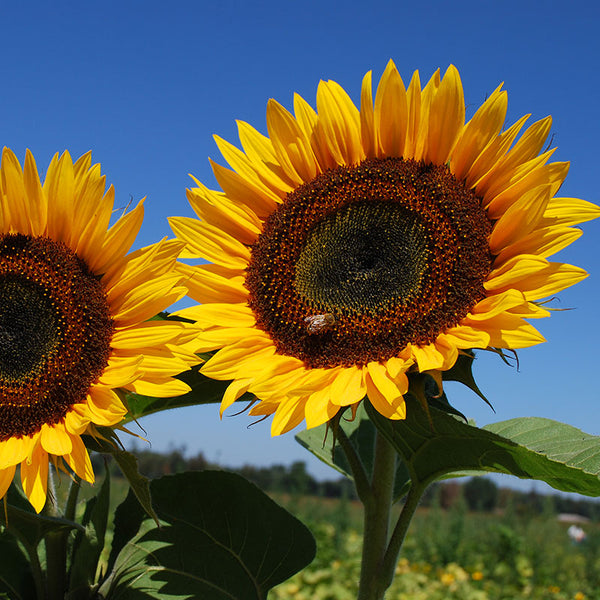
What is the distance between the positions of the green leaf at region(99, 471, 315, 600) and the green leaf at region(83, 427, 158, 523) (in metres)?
0.32

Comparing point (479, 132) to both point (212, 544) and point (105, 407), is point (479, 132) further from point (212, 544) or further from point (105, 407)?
point (212, 544)

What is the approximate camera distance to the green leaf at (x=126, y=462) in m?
1.55

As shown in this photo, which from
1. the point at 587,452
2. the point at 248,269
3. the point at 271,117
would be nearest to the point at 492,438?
the point at 587,452

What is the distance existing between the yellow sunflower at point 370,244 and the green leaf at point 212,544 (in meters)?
0.41

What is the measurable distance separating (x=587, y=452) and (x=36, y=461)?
3.95ft

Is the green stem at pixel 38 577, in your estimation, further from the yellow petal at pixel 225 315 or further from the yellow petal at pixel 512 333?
the yellow petal at pixel 512 333

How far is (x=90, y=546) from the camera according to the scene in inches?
71.1

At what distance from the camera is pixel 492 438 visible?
1507 millimetres

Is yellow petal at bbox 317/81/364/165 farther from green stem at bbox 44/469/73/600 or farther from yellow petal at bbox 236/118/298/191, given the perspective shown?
green stem at bbox 44/469/73/600

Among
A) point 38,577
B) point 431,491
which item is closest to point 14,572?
point 38,577

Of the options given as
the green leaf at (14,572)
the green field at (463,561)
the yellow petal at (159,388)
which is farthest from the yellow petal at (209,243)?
the green field at (463,561)

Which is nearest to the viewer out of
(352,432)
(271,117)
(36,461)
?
(36,461)

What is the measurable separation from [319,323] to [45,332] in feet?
2.17

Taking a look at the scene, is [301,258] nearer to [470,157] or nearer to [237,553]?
[470,157]
